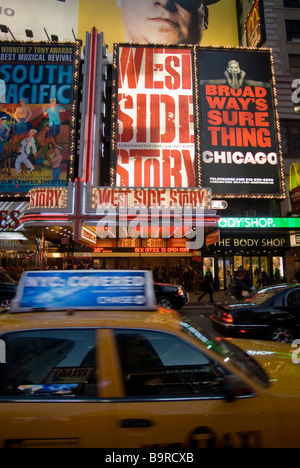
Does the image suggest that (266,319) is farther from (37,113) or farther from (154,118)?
(37,113)

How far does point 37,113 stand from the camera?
2055cm

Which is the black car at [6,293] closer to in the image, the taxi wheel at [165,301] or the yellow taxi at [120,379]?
the taxi wheel at [165,301]

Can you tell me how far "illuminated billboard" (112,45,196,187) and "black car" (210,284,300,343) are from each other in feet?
47.2

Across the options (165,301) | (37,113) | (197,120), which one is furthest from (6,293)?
(197,120)

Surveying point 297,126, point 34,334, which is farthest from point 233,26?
point 34,334

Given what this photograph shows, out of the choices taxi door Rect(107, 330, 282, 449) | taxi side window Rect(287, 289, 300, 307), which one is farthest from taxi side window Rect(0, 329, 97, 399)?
taxi side window Rect(287, 289, 300, 307)

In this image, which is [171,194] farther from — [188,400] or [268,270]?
[188,400]

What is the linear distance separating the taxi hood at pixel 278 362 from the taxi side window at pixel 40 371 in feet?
4.80

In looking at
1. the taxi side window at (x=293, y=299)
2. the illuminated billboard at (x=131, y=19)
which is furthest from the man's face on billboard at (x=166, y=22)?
the taxi side window at (x=293, y=299)

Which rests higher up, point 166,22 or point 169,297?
point 166,22

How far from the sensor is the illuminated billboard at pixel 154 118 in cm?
2033

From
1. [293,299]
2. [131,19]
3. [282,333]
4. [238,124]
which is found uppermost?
[131,19]

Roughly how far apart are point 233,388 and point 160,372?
65 centimetres
